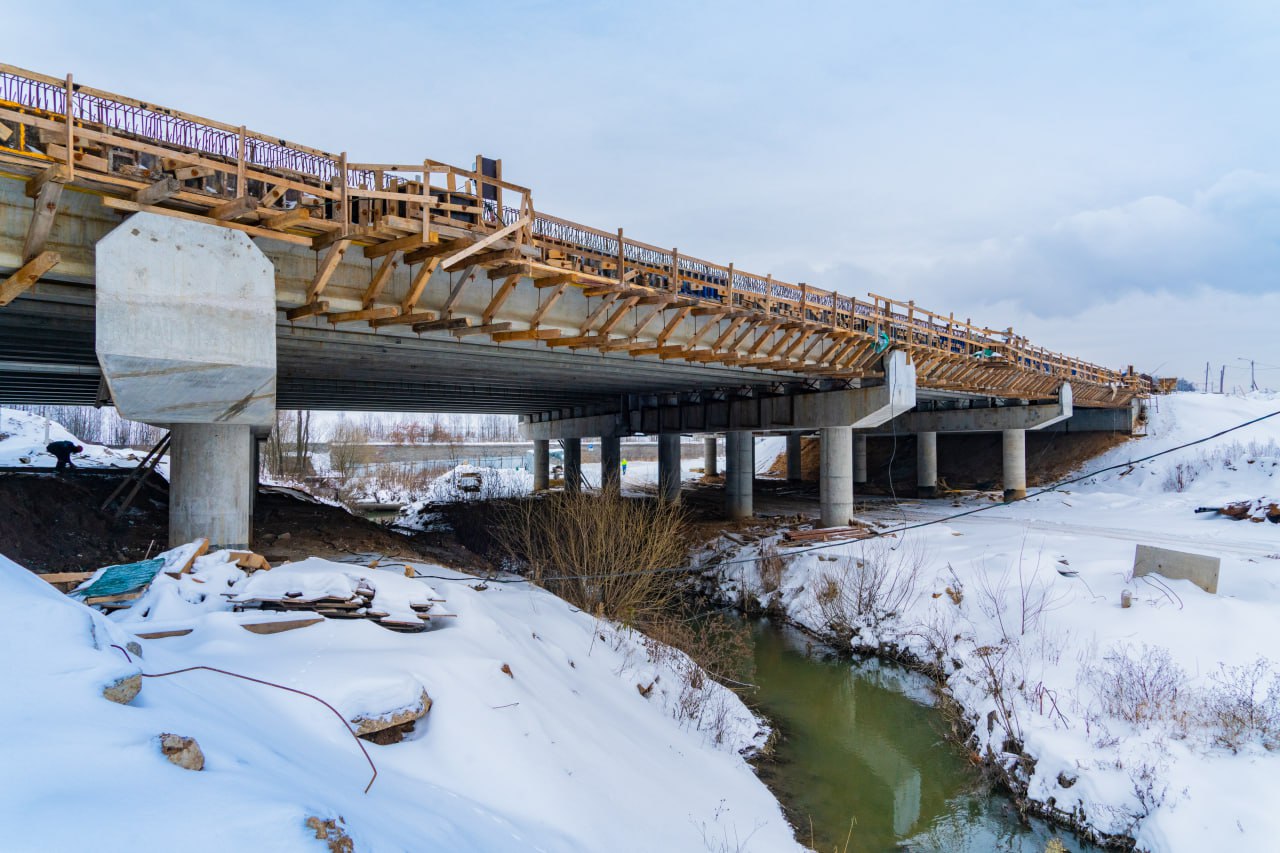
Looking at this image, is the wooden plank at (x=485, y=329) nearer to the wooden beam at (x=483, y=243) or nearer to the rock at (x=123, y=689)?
the wooden beam at (x=483, y=243)

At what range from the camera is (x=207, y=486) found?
40.7 ft

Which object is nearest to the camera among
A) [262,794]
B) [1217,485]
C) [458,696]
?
[262,794]

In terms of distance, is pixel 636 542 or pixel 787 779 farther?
pixel 636 542

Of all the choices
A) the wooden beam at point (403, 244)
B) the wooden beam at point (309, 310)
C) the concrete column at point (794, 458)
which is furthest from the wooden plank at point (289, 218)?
the concrete column at point (794, 458)

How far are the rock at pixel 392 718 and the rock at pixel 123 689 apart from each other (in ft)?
7.47

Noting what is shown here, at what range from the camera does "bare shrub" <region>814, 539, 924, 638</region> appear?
18312mm

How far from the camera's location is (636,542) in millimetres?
15922

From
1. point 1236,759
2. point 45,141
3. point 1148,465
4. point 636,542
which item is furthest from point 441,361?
point 1148,465

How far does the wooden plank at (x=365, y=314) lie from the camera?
12.2m

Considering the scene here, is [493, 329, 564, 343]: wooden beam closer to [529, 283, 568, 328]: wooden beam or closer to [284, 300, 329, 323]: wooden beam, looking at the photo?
[529, 283, 568, 328]: wooden beam

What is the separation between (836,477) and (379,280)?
752 inches

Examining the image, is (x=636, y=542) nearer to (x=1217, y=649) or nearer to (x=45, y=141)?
(x=1217, y=649)

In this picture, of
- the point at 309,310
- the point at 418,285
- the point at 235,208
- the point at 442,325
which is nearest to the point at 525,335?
the point at 442,325

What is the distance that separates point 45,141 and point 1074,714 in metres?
16.5
